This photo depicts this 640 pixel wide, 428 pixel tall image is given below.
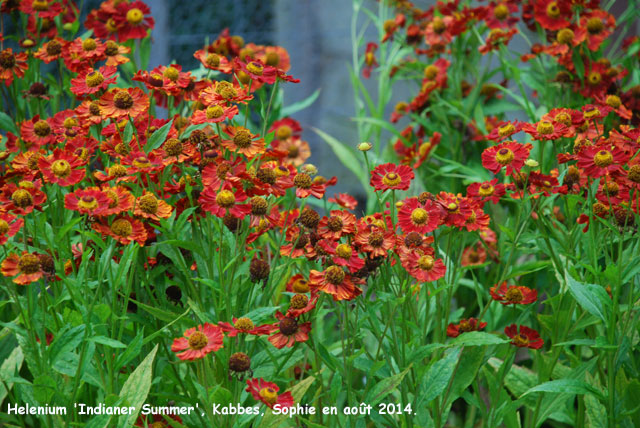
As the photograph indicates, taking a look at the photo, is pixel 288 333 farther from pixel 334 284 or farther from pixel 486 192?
pixel 486 192

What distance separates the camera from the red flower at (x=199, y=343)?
84 cm

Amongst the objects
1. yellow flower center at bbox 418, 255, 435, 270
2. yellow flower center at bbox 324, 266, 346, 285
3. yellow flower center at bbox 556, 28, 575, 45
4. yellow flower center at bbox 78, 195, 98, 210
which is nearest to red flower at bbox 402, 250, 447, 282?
yellow flower center at bbox 418, 255, 435, 270

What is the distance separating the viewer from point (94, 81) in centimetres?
108

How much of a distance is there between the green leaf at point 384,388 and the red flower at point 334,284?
147mm

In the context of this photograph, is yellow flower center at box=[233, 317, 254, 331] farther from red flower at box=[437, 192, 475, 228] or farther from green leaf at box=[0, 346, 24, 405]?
green leaf at box=[0, 346, 24, 405]

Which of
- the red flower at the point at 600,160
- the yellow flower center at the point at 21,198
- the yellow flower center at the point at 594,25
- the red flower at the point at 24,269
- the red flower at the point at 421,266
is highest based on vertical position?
the yellow flower center at the point at 594,25

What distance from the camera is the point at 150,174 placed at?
1.08 m

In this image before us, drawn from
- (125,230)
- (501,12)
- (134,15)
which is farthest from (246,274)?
(501,12)

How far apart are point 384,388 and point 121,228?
17.1 inches

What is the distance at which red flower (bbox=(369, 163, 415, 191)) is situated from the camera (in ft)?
3.30

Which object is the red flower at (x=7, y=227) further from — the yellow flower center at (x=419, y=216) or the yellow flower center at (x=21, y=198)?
the yellow flower center at (x=419, y=216)

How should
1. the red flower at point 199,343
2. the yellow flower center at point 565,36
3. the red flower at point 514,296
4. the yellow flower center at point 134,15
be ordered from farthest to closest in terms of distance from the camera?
the yellow flower center at point 565,36 → the yellow flower center at point 134,15 → the red flower at point 514,296 → the red flower at point 199,343

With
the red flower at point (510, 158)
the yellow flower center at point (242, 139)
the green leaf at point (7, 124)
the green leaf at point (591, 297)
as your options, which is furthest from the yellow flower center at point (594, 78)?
the green leaf at point (7, 124)

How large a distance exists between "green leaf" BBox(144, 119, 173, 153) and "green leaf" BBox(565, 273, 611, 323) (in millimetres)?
629
